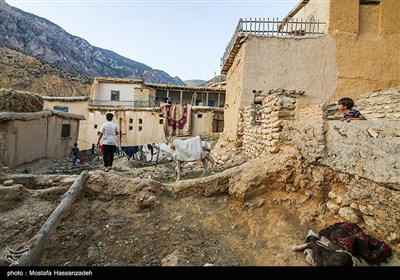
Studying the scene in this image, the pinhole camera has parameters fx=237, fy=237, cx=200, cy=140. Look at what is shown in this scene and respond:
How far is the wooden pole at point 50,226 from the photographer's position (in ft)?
8.67

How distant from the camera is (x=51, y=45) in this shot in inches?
2648

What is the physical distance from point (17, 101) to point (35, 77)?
115 feet

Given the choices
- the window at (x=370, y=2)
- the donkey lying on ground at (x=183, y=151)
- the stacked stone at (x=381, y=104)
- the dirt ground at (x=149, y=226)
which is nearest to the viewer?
the dirt ground at (x=149, y=226)

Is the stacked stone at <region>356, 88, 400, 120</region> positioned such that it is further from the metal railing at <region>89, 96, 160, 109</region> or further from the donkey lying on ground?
the metal railing at <region>89, 96, 160, 109</region>

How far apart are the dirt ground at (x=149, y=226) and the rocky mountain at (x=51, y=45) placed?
53974 mm

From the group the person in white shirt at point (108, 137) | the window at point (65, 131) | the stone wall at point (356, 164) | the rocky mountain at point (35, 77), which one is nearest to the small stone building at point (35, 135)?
the window at point (65, 131)

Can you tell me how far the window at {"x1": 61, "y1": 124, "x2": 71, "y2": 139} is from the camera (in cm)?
1209

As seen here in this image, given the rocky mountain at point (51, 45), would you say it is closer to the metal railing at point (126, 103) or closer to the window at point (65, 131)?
the metal railing at point (126, 103)

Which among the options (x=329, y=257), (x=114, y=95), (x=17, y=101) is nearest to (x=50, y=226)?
(x=329, y=257)

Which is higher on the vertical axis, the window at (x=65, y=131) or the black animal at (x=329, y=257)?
the window at (x=65, y=131)

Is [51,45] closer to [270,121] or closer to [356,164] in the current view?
[270,121]

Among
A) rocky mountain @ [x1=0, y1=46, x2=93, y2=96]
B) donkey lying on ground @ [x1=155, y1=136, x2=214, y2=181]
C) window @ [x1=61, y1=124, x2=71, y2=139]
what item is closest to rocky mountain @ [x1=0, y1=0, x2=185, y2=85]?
rocky mountain @ [x1=0, y1=46, x2=93, y2=96]

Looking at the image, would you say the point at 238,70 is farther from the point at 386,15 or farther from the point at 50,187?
the point at 50,187

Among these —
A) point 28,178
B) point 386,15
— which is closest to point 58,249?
point 28,178
